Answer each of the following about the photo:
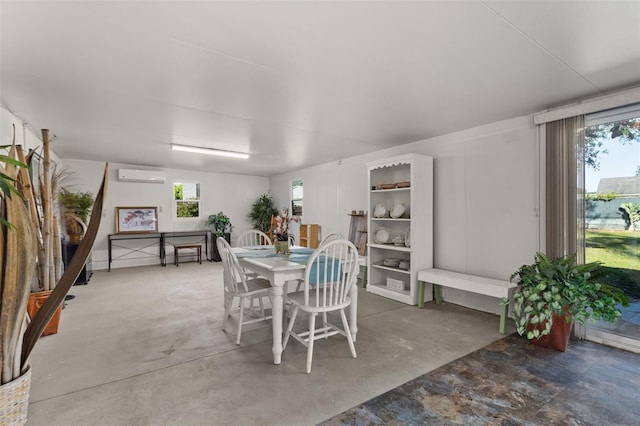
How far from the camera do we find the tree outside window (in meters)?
7.54

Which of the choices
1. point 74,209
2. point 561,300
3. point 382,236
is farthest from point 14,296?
point 74,209

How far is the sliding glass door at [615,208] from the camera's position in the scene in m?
2.75

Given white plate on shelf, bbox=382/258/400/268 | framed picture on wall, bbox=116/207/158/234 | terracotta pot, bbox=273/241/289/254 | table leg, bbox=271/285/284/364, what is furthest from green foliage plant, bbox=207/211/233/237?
table leg, bbox=271/285/284/364

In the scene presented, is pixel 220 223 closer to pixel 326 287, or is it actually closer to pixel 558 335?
pixel 326 287

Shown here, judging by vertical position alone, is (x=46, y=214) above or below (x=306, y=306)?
above

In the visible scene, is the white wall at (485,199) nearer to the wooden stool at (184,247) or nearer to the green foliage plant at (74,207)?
the wooden stool at (184,247)

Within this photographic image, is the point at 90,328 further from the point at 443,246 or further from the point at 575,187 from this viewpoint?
the point at 575,187

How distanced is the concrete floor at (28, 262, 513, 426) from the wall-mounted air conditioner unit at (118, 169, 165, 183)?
3499mm

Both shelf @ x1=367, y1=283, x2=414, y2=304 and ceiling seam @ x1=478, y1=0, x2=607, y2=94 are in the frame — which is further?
shelf @ x1=367, y1=283, x2=414, y2=304

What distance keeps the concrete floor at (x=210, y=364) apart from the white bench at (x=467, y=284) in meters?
0.23

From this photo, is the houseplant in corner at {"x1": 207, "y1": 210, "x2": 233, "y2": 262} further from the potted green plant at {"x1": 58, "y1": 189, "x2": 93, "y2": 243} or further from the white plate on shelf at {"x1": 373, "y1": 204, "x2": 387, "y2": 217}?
Result: the white plate on shelf at {"x1": 373, "y1": 204, "x2": 387, "y2": 217}

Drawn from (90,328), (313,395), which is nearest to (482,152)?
(313,395)

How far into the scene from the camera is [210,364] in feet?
8.04

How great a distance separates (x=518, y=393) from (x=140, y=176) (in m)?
7.56
